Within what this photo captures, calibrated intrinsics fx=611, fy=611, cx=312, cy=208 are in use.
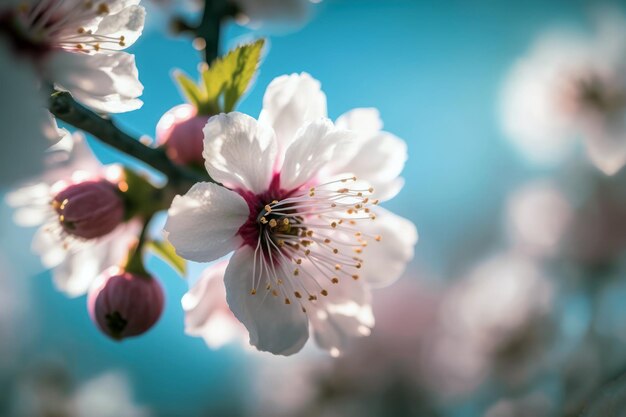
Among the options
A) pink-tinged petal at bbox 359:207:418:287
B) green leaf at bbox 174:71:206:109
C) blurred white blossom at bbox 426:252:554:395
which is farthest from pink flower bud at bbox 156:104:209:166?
blurred white blossom at bbox 426:252:554:395

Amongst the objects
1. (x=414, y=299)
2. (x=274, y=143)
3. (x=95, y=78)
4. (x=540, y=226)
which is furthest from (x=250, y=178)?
(x=540, y=226)

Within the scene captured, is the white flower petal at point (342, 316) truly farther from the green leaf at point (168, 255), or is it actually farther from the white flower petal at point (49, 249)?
the white flower petal at point (49, 249)

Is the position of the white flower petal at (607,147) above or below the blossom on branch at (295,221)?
above

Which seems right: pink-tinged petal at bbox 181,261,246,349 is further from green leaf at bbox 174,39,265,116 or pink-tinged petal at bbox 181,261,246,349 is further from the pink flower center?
green leaf at bbox 174,39,265,116

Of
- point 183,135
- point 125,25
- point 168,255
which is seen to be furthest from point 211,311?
point 125,25

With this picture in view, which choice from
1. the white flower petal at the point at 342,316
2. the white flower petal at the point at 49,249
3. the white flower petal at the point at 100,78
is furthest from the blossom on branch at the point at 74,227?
the white flower petal at the point at 342,316

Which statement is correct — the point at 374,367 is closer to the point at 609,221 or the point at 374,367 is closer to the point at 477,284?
the point at 477,284
